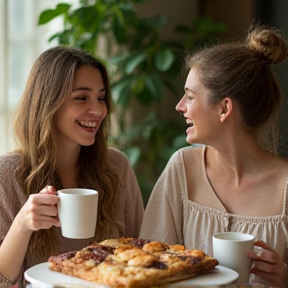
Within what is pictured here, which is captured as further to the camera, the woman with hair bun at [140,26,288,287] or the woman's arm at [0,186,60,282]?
the woman with hair bun at [140,26,288,287]

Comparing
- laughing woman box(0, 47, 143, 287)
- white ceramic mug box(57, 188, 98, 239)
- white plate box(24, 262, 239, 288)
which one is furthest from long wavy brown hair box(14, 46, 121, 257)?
white plate box(24, 262, 239, 288)

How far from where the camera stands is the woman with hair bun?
1662 millimetres

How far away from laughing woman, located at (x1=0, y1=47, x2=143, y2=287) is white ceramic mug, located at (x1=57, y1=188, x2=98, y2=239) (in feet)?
1.18

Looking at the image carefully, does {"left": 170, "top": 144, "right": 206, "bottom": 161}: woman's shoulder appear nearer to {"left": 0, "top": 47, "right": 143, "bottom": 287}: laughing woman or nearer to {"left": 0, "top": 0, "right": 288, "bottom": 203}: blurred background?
{"left": 0, "top": 47, "right": 143, "bottom": 287}: laughing woman

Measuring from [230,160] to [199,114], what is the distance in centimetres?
17

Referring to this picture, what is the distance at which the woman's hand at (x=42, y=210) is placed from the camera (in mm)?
1333

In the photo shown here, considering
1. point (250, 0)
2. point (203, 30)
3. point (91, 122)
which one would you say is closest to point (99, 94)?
point (91, 122)

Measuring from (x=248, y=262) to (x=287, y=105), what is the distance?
0.78 metres

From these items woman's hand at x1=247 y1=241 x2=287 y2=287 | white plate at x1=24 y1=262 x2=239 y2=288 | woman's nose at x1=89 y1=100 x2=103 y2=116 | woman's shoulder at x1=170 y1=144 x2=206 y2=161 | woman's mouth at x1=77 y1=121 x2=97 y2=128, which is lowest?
woman's hand at x1=247 y1=241 x2=287 y2=287

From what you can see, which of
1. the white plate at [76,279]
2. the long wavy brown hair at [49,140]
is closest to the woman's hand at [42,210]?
the white plate at [76,279]

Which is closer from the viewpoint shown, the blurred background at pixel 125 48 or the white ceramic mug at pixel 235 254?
the white ceramic mug at pixel 235 254

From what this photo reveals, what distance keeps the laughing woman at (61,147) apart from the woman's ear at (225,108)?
0.33 m

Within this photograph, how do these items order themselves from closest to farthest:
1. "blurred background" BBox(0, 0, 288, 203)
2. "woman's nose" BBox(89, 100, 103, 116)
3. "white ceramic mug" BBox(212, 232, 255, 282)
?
"white ceramic mug" BBox(212, 232, 255, 282), "woman's nose" BBox(89, 100, 103, 116), "blurred background" BBox(0, 0, 288, 203)

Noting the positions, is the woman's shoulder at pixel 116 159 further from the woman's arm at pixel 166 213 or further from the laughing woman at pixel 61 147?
the woman's arm at pixel 166 213
